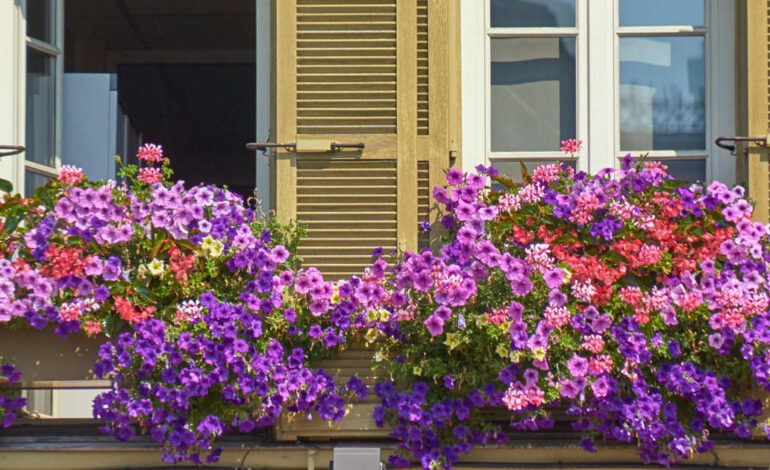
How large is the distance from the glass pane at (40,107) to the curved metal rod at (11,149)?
0.27 m

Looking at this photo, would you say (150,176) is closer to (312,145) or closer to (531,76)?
(312,145)

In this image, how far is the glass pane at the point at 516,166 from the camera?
4.61 meters

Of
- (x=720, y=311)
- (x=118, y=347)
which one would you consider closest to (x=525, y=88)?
(x=720, y=311)

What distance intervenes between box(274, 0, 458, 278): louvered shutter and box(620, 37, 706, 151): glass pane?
747 mm

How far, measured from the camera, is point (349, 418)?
421 centimetres

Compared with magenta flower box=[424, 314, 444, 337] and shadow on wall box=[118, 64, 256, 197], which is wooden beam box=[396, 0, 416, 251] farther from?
shadow on wall box=[118, 64, 256, 197]

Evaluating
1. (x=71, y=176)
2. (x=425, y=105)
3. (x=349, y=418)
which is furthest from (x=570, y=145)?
(x=71, y=176)

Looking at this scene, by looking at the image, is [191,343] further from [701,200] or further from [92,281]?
[701,200]

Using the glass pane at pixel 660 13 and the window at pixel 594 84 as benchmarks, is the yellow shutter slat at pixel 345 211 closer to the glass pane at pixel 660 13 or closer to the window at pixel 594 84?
the window at pixel 594 84

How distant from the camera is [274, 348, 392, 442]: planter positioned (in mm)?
4203

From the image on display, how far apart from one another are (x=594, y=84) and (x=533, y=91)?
0.73 ft

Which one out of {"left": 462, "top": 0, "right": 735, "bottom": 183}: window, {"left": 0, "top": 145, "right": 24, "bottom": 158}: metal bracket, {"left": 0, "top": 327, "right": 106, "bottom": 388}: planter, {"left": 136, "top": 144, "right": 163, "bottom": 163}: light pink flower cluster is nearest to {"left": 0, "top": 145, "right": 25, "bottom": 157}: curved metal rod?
{"left": 0, "top": 145, "right": 24, "bottom": 158}: metal bracket

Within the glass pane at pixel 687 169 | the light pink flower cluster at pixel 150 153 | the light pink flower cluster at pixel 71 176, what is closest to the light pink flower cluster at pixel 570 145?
the glass pane at pixel 687 169

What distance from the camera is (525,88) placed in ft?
15.4
